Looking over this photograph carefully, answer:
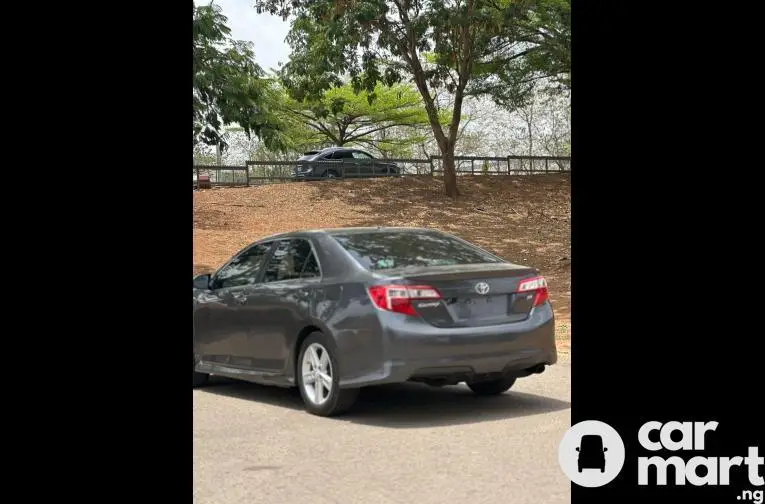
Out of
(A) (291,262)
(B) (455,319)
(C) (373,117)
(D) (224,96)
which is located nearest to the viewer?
(B) (455,319)

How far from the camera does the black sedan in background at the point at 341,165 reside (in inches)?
1522

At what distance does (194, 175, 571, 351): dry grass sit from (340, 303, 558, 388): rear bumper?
15.8m

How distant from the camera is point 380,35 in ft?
99.1

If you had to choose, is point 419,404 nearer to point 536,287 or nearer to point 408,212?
point 536,287

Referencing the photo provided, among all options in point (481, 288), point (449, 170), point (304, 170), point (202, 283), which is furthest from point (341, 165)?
point (481, 288)

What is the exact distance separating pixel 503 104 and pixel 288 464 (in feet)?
107

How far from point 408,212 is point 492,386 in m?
23.9

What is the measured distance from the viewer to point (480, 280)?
27.0 ft

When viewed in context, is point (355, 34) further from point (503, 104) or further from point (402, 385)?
point (402, 385)

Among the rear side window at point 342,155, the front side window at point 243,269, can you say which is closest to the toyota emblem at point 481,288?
the front side window at point 243,269

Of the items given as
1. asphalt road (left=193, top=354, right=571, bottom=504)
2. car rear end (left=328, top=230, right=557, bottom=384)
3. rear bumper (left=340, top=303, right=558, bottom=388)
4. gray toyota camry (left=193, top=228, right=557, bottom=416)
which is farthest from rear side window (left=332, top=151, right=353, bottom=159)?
rear bumper (left=340, top=303, right=558, bottom=388)

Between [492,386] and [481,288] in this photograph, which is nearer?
[481,288]

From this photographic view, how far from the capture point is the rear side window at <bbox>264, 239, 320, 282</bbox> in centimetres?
894

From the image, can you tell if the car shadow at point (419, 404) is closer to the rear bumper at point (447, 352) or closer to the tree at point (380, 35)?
the rear bumper at point (447, 352)
